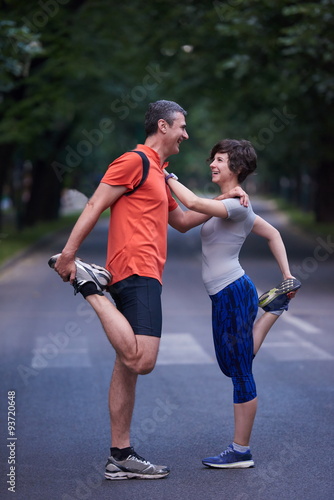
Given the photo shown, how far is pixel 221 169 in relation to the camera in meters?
6.06

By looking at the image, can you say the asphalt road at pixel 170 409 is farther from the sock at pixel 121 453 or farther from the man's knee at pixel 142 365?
the man's knee at pixel 142 365

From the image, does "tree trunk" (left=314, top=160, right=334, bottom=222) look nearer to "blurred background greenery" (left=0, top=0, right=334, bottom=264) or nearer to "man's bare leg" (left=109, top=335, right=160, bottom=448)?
"blurred background greenery" (left=0, top=0, right=334, bottom=264)

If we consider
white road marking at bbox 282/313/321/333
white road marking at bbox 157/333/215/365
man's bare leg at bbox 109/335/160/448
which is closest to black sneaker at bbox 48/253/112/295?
man's bare leg at bbox 109/335/160/448

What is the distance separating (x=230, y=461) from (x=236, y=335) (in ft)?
2.22

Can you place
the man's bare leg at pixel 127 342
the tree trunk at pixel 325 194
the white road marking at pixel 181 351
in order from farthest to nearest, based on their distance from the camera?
the tree trunk at pixel 325 194, the white road marking at pixel 181 351, the man's bare leg at pixel 127 342

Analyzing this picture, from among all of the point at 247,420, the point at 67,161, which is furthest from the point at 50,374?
the point at 67,161

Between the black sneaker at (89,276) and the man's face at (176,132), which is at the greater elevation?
the man's face at (176,132)

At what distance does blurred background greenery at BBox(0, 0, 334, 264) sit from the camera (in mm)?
20281

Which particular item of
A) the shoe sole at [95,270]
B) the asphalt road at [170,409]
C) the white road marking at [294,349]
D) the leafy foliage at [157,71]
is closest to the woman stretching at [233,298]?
the asphalt road at [170,409]

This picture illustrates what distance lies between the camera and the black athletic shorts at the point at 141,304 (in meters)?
5.71

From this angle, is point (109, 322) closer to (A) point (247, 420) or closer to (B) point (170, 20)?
(A) point (247, 420)

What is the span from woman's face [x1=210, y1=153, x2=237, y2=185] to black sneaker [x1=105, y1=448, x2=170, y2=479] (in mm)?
1524

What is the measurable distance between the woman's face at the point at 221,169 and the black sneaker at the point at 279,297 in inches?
25.6

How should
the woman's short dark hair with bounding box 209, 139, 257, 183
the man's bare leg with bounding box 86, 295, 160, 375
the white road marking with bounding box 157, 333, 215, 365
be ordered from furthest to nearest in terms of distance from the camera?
1. the white road marking with bounding box 157, 333, 215, 365
2. the woman's short dark hair with bounding box 209, 139, 257, 183
3. the man's bare leg with bounding box 86, 295, 160, 375
